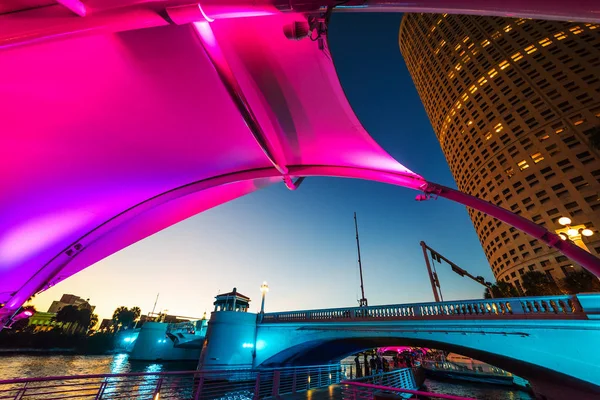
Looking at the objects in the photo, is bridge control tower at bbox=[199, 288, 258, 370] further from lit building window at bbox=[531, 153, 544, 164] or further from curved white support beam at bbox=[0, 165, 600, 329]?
lit building window at bbox=[531, 153, 544, 164]

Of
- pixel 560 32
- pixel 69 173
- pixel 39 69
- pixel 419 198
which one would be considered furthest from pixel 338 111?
pixel 560 32

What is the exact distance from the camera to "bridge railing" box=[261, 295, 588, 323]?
8922 mm

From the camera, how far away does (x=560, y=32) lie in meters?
40.4

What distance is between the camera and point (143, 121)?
4.44m

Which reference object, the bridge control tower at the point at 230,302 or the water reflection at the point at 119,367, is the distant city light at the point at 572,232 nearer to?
the bridge control tower at the point at 230,302

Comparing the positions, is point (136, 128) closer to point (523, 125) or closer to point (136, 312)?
point (523, 125)

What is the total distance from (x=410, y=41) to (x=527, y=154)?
4888 centimetres

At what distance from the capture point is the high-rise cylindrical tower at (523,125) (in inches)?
1297

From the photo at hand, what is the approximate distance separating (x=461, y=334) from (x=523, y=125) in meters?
44.9

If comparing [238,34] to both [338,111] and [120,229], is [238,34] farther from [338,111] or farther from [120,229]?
[120,229]

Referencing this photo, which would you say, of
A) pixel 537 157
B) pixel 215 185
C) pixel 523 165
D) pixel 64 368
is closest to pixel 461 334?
pixel 215 185

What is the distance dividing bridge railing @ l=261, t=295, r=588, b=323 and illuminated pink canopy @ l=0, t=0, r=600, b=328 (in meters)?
7.01

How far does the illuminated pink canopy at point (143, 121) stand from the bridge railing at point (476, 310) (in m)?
7.01

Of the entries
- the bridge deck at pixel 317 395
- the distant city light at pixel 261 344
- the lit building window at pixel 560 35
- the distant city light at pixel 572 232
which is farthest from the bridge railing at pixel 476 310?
the lit building window at pixel 560 35
